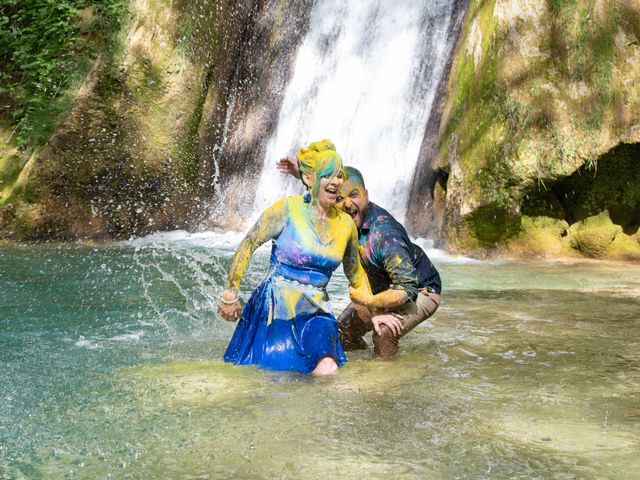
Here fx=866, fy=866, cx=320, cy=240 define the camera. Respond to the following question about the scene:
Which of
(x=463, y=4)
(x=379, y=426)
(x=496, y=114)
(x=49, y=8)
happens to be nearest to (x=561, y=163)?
(x=496, y=114)

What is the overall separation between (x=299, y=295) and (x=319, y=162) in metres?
0.81

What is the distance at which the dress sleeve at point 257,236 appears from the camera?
511 centimetres

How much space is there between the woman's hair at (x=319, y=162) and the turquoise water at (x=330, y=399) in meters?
1.23

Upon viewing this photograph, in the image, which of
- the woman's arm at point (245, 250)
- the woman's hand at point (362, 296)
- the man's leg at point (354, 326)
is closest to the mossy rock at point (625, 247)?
the man's leg at point (354, 326)

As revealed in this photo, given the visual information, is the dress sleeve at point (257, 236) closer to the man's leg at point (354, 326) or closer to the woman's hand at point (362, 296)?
the woman's hand at point (362, 296)

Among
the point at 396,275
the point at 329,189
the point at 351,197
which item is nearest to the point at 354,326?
the point at 396,275

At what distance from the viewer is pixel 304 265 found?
5250 millimetres

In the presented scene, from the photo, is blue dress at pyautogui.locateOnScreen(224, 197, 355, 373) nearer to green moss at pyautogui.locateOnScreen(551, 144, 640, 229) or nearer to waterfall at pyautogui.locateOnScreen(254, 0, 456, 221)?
green moss at pyautogui.locateOnScreen(551, 144, 640, 229)

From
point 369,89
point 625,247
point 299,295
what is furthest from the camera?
point 369,89

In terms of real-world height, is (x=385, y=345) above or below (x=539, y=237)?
below

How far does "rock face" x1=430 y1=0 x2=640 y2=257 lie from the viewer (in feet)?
38.0

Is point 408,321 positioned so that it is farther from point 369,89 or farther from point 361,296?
point 369,89

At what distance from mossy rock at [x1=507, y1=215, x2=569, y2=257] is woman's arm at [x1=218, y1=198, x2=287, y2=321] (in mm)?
7346

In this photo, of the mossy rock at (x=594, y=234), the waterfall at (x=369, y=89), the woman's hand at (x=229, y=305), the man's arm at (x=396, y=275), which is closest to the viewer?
the woman's hand at (x=229, y=305)
